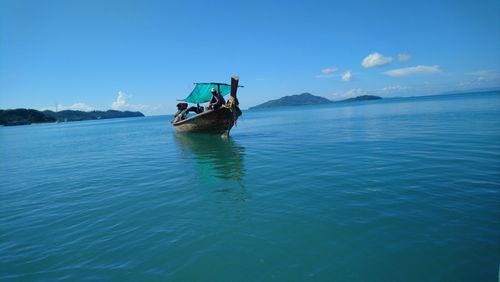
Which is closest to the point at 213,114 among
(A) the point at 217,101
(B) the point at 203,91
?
(A) the point at 217,101

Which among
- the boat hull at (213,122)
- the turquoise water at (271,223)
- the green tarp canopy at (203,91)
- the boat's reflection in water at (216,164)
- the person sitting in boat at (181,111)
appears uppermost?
the green tarp canopy at (203,91)

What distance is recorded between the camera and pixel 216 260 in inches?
205

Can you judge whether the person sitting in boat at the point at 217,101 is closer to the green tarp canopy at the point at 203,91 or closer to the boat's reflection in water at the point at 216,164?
the green tarp canopy at the point at 203,91

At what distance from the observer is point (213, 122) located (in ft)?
83.3

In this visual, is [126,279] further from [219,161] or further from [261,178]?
[219,161]

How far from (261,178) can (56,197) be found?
7.73 metres

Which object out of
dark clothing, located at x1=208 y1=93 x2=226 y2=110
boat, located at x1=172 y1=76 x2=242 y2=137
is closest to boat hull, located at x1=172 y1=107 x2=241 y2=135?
boat, located at x1=172 y1=76 x2=242 y2=137

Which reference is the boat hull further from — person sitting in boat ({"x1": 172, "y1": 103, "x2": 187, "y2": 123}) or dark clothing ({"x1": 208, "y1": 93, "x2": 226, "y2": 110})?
person sitting in boat ({"x1": 172, "y1": 103, "x2": 187, "y2": 123})

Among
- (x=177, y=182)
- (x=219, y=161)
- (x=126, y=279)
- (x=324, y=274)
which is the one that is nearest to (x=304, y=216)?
(x=324, y=274)

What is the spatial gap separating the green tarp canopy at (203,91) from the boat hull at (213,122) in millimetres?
2963

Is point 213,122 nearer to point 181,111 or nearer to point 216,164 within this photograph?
point 181,111

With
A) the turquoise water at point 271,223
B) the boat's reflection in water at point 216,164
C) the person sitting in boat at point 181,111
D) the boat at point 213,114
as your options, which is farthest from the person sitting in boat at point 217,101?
the turquoise water at point 271,223

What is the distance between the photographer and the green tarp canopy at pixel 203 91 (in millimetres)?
27016

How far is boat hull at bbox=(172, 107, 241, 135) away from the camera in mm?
24109
